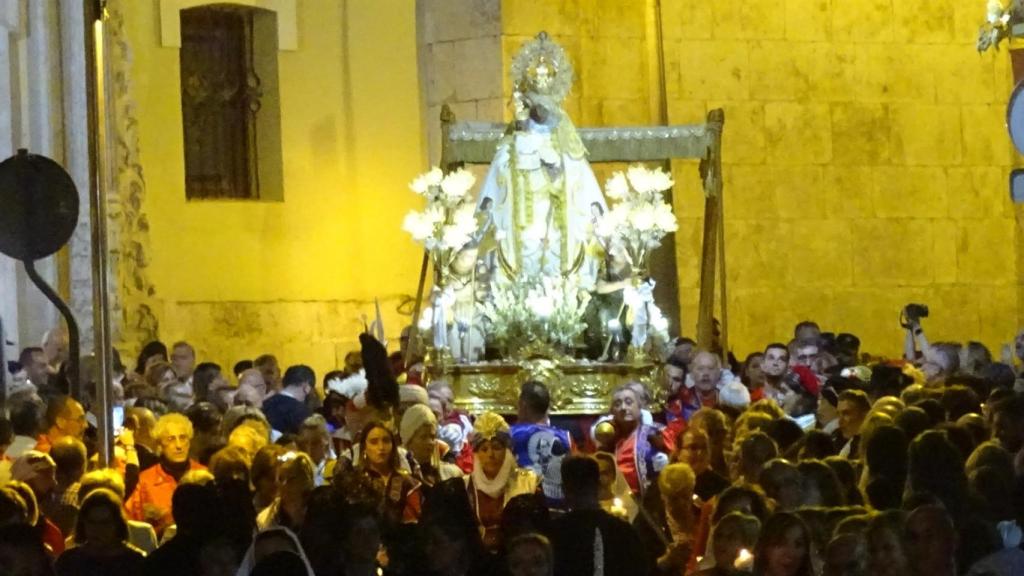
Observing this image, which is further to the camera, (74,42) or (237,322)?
(237,322)

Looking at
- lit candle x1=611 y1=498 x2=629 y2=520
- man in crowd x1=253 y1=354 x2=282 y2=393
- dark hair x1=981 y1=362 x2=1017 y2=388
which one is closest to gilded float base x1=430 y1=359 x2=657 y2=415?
man in crowd x1=253 y1=354 x2=282 y2=393

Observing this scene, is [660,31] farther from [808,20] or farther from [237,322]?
[237,322]

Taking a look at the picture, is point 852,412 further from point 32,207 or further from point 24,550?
point 24,550

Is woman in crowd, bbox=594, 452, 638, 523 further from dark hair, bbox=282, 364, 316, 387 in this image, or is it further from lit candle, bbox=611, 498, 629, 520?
dark hair, bbox=282, 364, 316, 387

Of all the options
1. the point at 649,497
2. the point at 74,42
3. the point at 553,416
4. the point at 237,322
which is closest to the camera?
the point at 649,497

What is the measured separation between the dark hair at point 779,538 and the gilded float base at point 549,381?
29.8ft

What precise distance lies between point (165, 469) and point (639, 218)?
260 inches

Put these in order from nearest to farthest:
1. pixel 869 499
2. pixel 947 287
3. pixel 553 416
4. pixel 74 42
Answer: pixel 869 499 → pixel 553 416 → pixel 74 42 → pixel 947 287

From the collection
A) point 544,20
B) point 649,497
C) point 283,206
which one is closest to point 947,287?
point 544,20

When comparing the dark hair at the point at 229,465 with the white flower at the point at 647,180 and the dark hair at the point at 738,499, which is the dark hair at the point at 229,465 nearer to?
the dark hair at the point at 738,499

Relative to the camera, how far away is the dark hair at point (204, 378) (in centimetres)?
1766

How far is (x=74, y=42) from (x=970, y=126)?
27.4 ft

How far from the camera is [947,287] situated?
80.7 ft

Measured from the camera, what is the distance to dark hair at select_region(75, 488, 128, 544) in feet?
32.4
